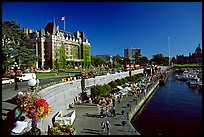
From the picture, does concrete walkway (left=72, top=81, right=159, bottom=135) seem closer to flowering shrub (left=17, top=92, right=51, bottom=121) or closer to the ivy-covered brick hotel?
flowering shrub (left=17, top=92, right=51, bottom=121)

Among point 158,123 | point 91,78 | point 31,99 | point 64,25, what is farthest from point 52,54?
point 31,99

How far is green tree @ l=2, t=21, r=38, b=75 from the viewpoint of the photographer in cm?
3103

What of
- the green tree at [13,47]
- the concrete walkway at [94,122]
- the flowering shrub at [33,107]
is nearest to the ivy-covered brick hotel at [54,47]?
the green tree at [13,47]

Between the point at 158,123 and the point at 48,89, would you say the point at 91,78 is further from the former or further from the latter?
the point at 48,89

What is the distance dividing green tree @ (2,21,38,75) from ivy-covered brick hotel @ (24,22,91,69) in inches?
1811

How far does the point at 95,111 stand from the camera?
2686 cm

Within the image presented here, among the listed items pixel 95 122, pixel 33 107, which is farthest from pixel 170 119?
pixel 33 107

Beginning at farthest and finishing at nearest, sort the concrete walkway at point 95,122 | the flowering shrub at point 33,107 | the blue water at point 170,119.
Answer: the blue water at point 170,119 < the concrete walkway at point 95,122 < the flowering shrub at point 33,107

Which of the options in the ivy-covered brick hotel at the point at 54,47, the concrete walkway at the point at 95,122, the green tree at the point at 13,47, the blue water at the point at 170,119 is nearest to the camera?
the concrete walkway at the point at 95,122

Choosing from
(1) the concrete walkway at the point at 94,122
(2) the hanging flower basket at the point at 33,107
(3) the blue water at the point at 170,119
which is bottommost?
(3) the blue water at the point at 170,119

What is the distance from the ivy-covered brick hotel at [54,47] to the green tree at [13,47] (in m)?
46.0

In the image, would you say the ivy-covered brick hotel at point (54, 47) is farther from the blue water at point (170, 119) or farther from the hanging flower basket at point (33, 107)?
the hanging flower basket at point (33, 107)

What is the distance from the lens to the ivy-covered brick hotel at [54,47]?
83375 mm

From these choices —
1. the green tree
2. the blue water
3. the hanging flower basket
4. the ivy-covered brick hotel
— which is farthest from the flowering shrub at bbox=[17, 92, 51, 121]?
the ivy-covered brick hotel
